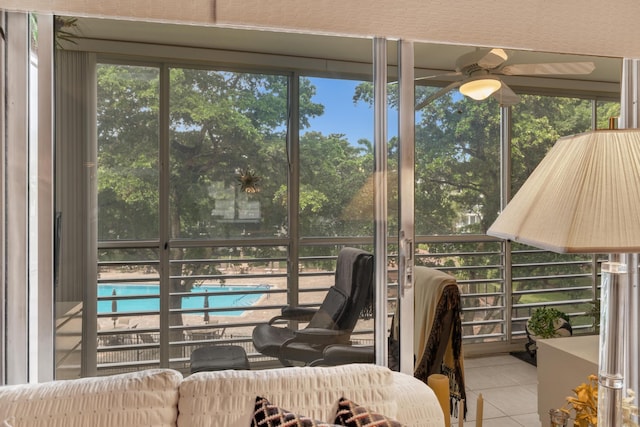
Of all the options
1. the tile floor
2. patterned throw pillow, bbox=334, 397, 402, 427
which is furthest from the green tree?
the tile floor

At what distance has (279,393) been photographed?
1.35 metres

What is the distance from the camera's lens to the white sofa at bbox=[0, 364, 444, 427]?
1.25 meters

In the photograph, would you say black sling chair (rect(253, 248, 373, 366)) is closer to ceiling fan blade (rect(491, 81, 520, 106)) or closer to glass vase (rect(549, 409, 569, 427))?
glass vase (rect(549, 409, 569, 427))

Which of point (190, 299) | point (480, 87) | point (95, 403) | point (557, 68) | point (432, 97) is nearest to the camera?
point (95, 403)

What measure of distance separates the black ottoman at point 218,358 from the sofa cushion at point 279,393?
131 centimetres

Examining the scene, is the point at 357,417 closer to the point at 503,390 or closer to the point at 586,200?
the point at 586,200

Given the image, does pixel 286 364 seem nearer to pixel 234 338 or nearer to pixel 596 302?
pixel 234 338

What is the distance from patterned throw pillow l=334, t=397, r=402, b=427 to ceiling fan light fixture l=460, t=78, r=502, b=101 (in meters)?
2.40

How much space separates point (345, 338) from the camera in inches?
95.4

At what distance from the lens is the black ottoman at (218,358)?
2.66 meters

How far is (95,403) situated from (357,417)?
782 millimetres

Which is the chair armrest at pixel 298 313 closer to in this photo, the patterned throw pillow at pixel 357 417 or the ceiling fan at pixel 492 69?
the patterned throw pillow at pixel 357 417

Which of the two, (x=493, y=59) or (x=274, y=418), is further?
(x=493, y=59)

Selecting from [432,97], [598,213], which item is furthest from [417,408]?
[432,97]
